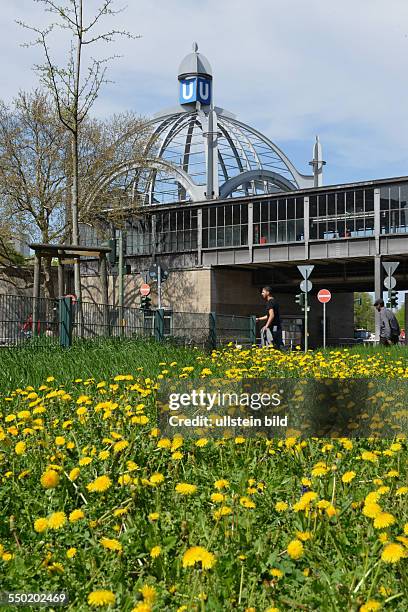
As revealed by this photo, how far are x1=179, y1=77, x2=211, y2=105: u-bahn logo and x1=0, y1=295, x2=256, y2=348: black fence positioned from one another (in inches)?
1892

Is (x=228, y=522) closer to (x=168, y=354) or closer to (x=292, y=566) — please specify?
(x=292, y=566)

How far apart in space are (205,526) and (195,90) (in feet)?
218

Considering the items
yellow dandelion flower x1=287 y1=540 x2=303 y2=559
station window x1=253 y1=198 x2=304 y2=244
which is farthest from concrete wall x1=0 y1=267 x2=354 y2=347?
yellow dandelion flower x1=287 y1=540 x2=303 y2=559

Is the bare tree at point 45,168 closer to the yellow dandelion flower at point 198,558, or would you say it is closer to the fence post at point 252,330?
the fence post at point 252,330

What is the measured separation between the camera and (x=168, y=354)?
40.0 ft

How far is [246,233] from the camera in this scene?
4931 centimetres

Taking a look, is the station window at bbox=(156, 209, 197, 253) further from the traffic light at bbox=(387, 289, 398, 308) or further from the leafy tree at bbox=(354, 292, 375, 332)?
the leafy tree at bbox=(354, 292, 375, 332)

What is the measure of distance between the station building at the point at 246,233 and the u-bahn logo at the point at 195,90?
11.3ft

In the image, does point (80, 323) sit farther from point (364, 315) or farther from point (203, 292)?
point (364, 315)

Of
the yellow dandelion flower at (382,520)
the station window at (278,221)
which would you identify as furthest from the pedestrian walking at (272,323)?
the station window at (278,221)

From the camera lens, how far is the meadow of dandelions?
2.70 m

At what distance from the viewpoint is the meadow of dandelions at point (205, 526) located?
8.86ft

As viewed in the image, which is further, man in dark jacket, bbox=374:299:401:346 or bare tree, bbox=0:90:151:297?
bare tree, bbox=0:90:151:297

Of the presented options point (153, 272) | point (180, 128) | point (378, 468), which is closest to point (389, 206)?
point (153, 272)
